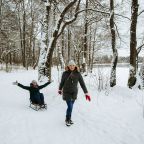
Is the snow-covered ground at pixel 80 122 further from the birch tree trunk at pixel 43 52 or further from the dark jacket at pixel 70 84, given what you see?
the birch tree trunk at pixel 43 52

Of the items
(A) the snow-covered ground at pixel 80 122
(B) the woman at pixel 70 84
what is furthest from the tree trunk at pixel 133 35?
(B) the woman at pixel 70 84

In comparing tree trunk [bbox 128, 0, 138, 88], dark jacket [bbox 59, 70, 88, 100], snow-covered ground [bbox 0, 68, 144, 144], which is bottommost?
snow-covered ground [bbox 0, 68, 144, 144]

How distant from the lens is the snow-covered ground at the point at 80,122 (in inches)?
266

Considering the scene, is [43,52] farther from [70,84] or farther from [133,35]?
[70,84]

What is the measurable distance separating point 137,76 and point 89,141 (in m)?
8.03

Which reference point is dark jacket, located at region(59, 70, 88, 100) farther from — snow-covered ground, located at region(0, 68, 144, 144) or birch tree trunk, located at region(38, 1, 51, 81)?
birch tree trunk, located at region(38, 1, 51, 81)

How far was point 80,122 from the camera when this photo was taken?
8250 millimetres

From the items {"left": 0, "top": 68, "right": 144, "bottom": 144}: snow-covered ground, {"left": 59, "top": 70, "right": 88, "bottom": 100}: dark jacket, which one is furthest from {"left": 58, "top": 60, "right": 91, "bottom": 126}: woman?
{"left": 0, "top": 68, "right": 144, "bottom": 144}: snow-covered ground

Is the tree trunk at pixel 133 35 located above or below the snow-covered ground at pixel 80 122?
above

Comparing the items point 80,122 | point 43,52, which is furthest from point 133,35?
point 80,122

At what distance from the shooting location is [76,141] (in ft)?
21.8

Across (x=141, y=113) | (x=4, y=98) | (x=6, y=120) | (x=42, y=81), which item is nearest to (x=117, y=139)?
(x=141, y=113)

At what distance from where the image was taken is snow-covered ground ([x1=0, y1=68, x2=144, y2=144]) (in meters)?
6.77

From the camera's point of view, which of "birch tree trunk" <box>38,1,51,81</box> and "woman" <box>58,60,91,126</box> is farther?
"birch tree trunk" <box>38,1,51,81</box>
